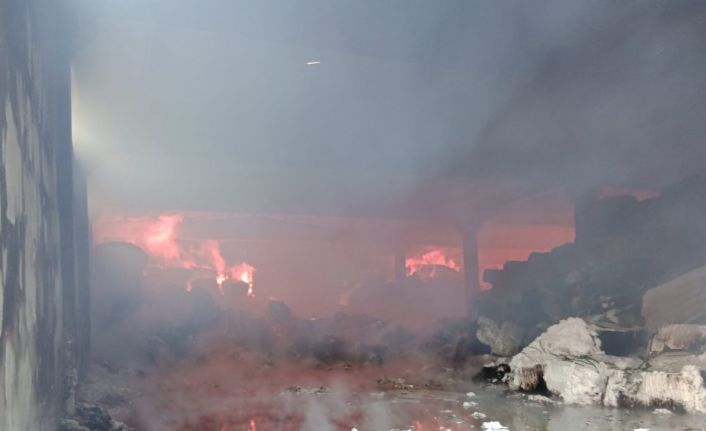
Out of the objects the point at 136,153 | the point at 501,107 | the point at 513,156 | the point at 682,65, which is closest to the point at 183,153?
the point at 136,153

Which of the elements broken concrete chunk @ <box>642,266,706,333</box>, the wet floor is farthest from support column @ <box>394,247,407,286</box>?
broken concrete chunk @ <box>642,266,706,333</box>

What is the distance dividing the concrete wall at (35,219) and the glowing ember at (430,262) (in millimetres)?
14566

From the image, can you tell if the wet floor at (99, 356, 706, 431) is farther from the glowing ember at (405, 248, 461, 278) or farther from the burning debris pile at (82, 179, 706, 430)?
the glowing ember at (405, 248, 461, 278)

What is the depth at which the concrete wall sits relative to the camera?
1783 millimetres

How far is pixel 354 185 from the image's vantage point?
959 cm

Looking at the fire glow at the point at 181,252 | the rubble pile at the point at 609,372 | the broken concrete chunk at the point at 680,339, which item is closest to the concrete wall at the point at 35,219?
the rubble pile at the point at 609,372

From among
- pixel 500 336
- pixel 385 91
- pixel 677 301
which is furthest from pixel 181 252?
pixel 677 301

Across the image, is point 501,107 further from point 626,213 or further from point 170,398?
point 170,398

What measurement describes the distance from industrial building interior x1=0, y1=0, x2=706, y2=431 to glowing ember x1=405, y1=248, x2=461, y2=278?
6713 mm

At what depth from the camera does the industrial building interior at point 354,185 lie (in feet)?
11.7

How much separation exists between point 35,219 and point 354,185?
7.29 meters

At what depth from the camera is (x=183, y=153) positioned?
294 inches

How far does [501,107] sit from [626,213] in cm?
353

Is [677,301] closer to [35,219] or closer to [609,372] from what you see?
[609,372]
